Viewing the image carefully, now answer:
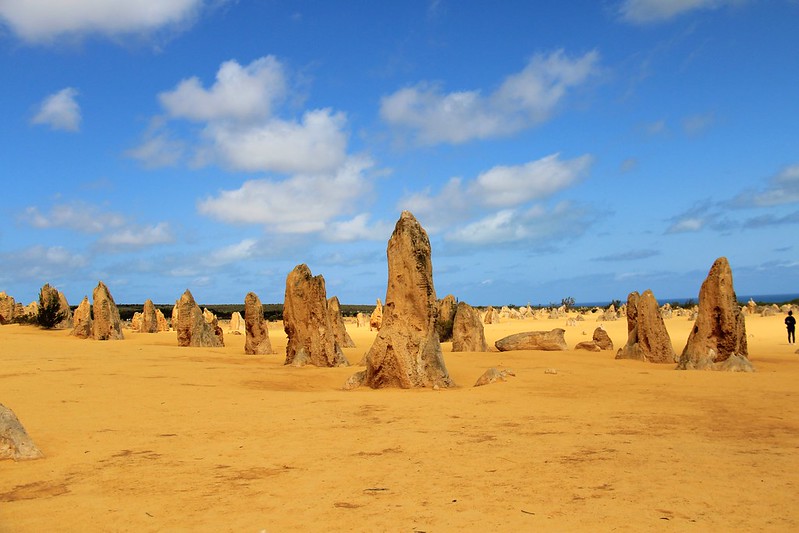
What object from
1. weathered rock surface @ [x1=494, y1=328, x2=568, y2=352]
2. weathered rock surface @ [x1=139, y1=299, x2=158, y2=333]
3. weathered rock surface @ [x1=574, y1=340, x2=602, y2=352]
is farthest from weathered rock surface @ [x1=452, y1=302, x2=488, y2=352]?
weathered rock surface @ [x1=139, y1=299, x2=158, y2=333]

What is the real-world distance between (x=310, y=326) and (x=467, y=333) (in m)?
6.83

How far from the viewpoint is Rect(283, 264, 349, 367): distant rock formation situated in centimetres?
1759

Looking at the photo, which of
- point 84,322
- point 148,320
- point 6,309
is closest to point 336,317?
point 84,322

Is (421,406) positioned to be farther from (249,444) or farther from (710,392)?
(710,392)

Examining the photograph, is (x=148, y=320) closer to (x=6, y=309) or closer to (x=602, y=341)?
(x=6, y=309)

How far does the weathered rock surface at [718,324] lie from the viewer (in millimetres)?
15047

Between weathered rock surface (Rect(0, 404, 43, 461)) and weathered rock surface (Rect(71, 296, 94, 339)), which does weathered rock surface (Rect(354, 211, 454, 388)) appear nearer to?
weathered rock surface (Rect(0, 404, 43, 461))

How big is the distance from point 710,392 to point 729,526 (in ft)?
25.2

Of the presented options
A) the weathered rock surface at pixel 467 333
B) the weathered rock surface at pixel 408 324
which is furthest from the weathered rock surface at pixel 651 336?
the weathered rock surface at pixel 408 324

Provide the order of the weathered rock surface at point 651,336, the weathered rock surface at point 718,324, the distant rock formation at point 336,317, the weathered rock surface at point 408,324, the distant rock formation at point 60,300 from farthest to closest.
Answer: the distant rock formation at point 60,300
the distant rock formation at point 336,317
the weathered rock surface at point 651,336
the weathered rock surface at point 718,324
the weathered rock surface at point 408,324

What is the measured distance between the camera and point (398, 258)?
42.2ft

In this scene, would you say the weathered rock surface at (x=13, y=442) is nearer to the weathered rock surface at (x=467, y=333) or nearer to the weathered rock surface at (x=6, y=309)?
the weathered rock surface at (x=467, y=333)

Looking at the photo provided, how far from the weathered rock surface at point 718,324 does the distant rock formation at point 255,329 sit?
1373cm

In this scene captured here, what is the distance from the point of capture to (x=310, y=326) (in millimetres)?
17875
